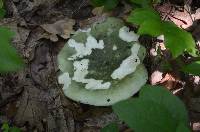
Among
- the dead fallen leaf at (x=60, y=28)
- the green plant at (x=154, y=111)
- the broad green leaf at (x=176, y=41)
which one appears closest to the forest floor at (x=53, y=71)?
the dead fallen leaf at (x=60, y=28)

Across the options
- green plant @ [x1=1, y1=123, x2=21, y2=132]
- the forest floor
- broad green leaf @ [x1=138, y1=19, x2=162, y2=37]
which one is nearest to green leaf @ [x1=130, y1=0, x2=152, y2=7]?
the forest floor

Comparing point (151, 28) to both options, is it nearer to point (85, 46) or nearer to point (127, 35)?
point (127, 35)

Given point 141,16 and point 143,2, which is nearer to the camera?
point 141,16

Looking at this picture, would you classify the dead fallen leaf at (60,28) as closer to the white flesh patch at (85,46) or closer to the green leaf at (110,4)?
the white flesh patch at (85,46)

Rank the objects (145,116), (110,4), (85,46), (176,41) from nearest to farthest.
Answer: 1. (145,116)
2. (176,41)
3. (85,46)
4. (110,4)

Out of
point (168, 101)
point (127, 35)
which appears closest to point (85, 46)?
point (127, 35)

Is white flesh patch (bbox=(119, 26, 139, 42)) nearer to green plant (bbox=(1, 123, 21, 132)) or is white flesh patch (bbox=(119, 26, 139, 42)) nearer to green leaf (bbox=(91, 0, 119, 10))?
green leaf (bbox=(91, 0, 119, 10))

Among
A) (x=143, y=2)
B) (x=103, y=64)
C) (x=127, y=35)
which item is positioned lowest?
(x=103, y=64)
